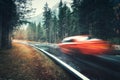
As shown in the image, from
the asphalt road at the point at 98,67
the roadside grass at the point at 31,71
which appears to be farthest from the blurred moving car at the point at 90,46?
the roadside grass at the point at 31,71

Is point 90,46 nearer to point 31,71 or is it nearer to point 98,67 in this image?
point 98,67

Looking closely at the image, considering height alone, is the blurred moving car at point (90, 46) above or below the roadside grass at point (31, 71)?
above

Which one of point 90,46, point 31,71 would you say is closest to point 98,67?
point 31,71

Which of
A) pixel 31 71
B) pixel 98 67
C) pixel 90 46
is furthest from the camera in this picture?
pixel 90 46

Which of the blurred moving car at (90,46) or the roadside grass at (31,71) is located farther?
the blurred moving car at (90,46)

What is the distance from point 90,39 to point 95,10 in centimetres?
2893

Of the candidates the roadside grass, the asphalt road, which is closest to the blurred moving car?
the asphalt road

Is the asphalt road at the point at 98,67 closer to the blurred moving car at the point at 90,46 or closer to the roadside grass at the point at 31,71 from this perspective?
the blurred moving car at the point at 90,46

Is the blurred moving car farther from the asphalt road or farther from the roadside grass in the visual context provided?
the roadside grass

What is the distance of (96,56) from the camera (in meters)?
16.3

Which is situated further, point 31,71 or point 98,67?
point 98,67

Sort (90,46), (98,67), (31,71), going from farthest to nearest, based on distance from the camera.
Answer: (90,46)
(98,67)
(31,71)

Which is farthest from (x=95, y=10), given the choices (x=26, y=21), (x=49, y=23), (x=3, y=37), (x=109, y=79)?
(x=49, y=23)

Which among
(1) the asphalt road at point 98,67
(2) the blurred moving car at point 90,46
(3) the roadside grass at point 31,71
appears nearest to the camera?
(3) the roadside grass at point 31,71
